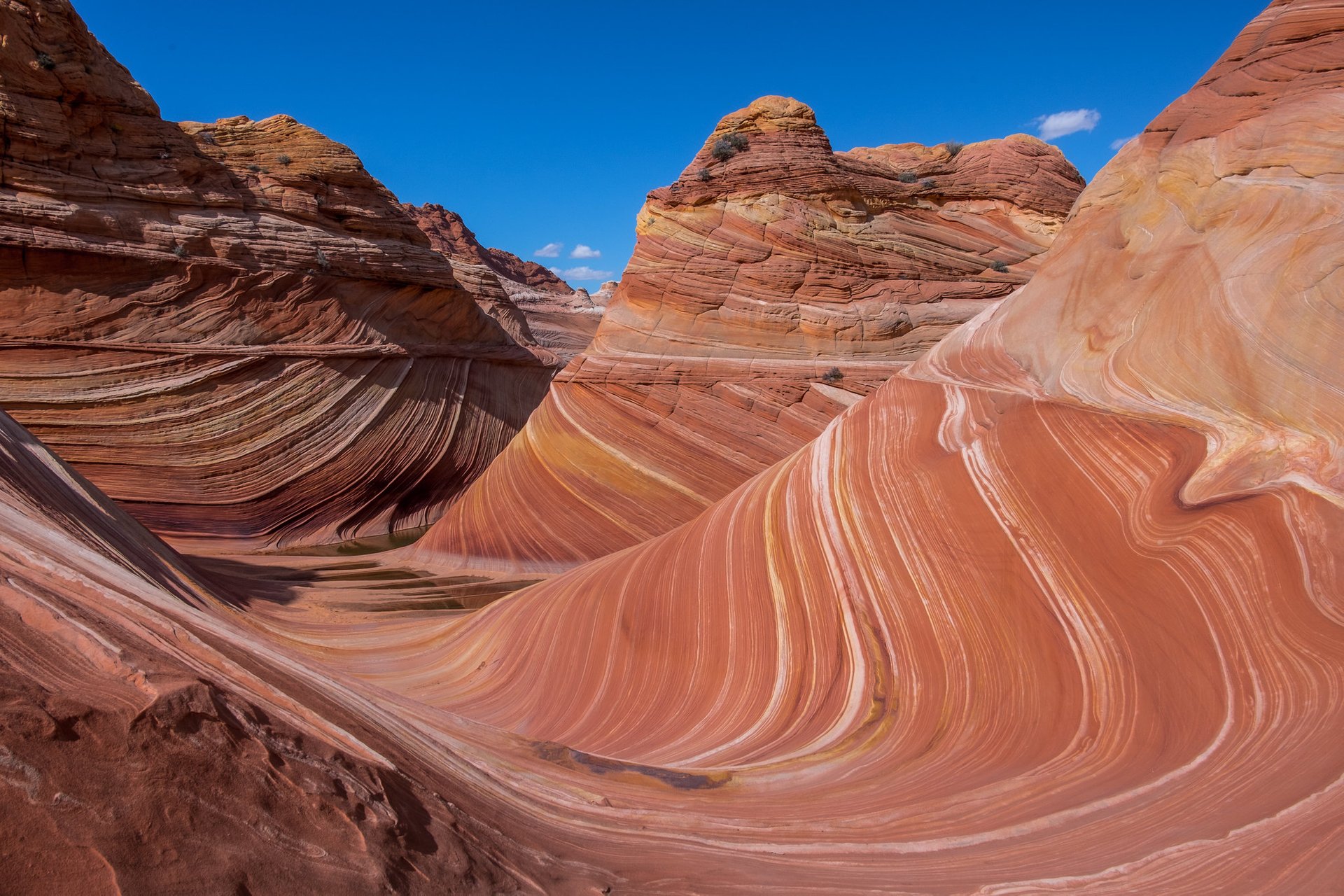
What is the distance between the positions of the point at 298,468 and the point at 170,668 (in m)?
11.1

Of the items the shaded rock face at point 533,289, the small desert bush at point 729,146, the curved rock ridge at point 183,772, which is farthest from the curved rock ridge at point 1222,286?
the shaded rock face at point 533,289

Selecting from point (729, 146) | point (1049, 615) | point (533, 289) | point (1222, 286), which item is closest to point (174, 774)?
point (1049, 615)

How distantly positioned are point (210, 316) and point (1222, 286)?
12.3m

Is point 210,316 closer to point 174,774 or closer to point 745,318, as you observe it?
point 745,318

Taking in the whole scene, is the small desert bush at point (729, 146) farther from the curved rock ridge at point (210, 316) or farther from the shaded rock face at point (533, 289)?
the shaded rock face at point (533, 289)

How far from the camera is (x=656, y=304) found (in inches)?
391

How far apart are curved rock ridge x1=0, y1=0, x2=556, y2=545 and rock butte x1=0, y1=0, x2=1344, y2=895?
6.33m

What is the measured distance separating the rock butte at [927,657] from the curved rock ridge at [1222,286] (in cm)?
2

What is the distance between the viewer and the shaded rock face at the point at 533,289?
33562 millimetres

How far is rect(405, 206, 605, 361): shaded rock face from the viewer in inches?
1321

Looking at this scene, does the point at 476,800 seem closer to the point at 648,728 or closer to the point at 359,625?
the point at 648,728

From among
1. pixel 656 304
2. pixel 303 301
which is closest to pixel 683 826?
pixel 656 304

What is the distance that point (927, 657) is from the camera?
3.78 m

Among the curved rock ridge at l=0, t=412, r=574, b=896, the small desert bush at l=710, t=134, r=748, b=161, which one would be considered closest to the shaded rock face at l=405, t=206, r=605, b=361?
the small desert bush at l=710, t=134, r=748, b=161
